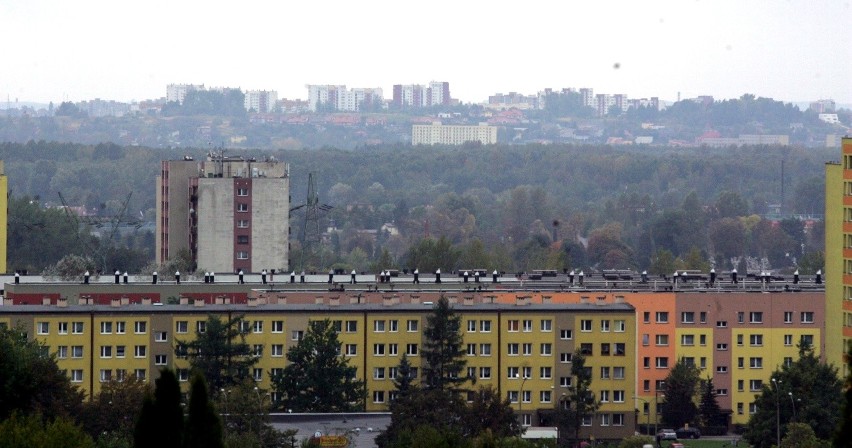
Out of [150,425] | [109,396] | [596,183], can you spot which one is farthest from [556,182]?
[150,425]

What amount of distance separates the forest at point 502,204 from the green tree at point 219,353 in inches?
1198

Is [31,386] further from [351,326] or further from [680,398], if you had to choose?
[680,398]

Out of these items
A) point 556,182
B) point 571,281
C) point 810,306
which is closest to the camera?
point 810,306

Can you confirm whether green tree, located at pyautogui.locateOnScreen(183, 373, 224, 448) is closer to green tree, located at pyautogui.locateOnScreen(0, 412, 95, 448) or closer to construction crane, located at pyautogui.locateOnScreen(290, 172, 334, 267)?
green tree, located at pyautogui.locateOnScreen(0, 412, 95, 448)

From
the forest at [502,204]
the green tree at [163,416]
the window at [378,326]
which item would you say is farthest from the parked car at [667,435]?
the forest at [502,204]

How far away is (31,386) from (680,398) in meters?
15.7

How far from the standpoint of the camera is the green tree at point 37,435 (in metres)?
25.3

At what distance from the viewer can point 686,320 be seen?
44375 mm

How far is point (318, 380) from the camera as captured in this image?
3931cm

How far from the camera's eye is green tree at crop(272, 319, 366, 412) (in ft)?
129

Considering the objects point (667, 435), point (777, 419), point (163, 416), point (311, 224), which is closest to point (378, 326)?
point (667, 435)

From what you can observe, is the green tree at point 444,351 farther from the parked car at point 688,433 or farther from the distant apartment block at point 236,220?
the distant apartment block at point 236,220

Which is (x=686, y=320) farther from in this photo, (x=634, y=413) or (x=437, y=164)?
(x=437, y=164)

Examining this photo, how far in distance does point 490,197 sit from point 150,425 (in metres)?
131
